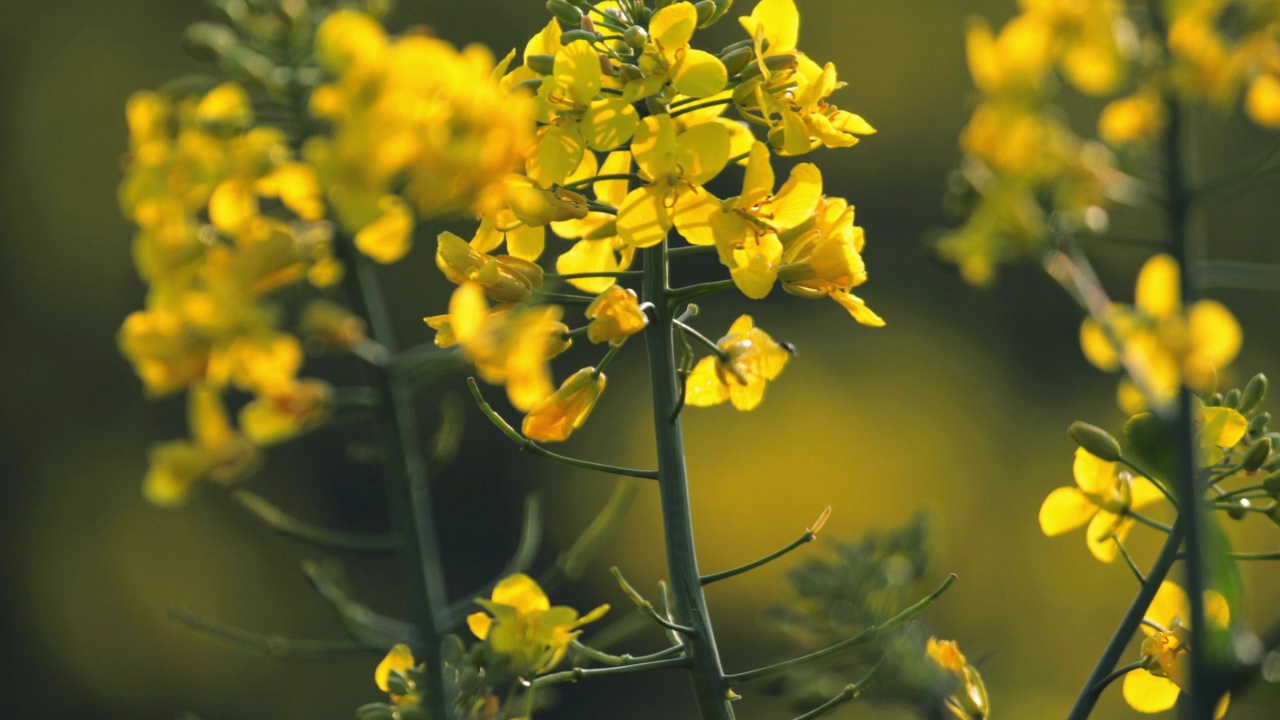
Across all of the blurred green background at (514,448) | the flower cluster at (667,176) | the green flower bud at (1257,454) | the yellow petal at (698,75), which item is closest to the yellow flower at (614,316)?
the flower cluster at (667,176)

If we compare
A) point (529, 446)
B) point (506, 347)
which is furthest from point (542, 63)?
point (506, 347)

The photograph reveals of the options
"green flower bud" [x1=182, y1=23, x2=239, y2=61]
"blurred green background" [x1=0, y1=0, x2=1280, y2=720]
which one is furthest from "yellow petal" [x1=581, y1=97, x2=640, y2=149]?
"blurred green background" [x1=0, y1=0, x2=1280, y2=720]

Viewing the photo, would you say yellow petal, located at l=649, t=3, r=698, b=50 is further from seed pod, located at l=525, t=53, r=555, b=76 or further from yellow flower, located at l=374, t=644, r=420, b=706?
yellow flower, located at l=374, t=644, r=420, b=706

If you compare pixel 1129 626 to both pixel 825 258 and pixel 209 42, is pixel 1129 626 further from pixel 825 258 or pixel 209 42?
pixel 209 42

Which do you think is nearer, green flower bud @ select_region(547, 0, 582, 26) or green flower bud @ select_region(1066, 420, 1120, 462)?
green flower bud @ select_region(1066, 420, 1120, 462)

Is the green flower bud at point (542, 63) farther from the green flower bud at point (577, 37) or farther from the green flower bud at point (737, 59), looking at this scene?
the green flower bud at point (737, 59)

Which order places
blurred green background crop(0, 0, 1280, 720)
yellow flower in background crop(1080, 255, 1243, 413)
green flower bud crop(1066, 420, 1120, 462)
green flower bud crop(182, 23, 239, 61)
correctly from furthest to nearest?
blurred green background crop(0, 0, 1280, 720) < green flower bud crop(1066, 420, 1120, 462) < green flower bud crop(182, 23, 239, 61) < yellow flower in background crop(1080, 255, 1243, 413)
